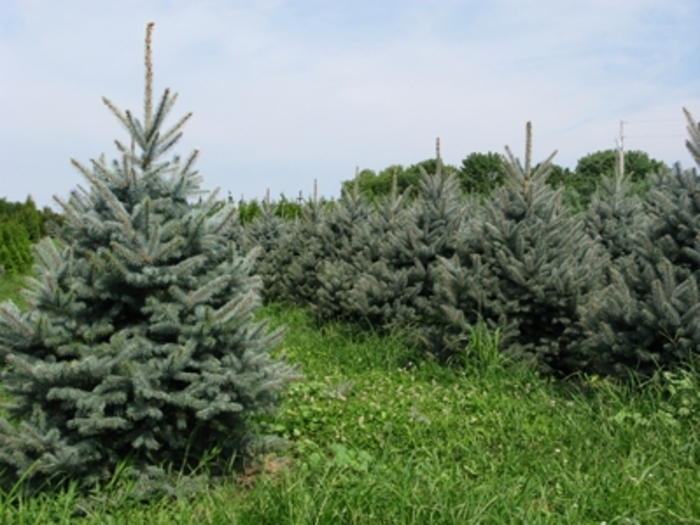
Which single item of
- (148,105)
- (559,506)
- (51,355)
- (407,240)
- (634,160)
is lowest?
(559,506)

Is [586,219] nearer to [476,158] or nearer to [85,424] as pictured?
[85,424]

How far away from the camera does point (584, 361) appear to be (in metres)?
6.61

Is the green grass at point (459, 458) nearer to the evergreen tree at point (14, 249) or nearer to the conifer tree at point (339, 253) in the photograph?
the conifer tree at point (339, 253)

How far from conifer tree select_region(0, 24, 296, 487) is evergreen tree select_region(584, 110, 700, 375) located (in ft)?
9.18

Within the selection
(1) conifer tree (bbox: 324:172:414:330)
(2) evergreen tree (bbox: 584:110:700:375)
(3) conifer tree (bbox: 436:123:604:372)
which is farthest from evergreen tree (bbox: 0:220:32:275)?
(2) evergreen tree (bbox: 584:110:700:375)

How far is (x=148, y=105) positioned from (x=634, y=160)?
34.8m

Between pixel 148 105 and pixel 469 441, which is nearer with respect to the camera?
pixel 148 105

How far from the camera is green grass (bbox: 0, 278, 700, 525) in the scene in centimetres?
335

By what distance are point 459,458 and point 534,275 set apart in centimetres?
243

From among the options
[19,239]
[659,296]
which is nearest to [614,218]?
[659,296]

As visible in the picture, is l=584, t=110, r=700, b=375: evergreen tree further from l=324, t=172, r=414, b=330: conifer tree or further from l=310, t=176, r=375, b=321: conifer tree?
l=310, t=176, r=375, b=321: conifer tree

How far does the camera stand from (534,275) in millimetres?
6492

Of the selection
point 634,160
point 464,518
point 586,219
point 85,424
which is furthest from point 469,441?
point 634,160

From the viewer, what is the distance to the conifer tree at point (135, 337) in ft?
12.1
